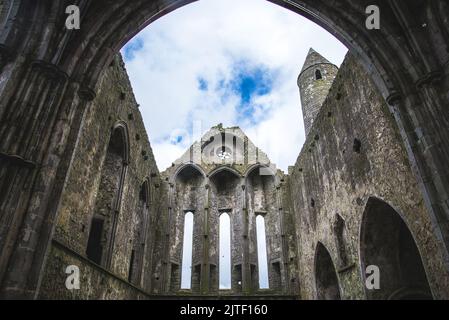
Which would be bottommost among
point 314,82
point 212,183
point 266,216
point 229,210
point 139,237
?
point 139,237

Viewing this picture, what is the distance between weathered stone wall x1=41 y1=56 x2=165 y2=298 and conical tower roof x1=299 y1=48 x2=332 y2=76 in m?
9.76

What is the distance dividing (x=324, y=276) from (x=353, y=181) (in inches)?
167

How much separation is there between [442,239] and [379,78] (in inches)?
98.3

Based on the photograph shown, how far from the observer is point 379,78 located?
189 inches

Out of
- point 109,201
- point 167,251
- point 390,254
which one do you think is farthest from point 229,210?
point 390,254

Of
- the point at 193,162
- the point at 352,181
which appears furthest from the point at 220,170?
the point at 352,181

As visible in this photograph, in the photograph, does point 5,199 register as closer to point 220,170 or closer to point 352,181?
point 352,181

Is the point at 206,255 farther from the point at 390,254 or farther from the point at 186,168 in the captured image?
the point at 390,254

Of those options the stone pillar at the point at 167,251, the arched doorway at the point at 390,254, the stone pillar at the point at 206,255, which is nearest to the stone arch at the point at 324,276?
the arched doorway at the point at 390,254

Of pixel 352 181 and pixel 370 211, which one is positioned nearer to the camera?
pixel 370 211

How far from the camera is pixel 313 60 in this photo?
1662 centimetres
